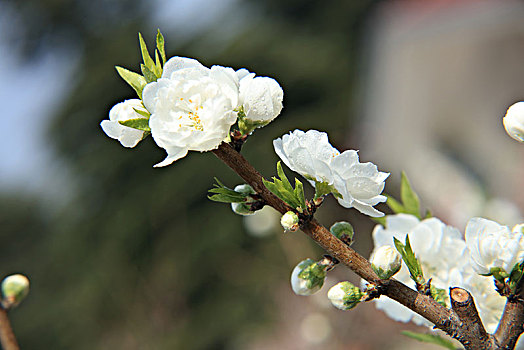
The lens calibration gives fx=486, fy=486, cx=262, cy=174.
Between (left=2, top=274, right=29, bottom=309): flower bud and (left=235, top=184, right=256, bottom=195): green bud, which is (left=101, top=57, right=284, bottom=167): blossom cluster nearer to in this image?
(left=235, top=184, right=256, bottom=195): green bud

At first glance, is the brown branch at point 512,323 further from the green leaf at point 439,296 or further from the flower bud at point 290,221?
the flower bud at point 290,221

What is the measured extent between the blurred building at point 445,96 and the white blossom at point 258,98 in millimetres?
2146

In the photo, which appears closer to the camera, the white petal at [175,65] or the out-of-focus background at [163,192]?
the white petal at [175,65]

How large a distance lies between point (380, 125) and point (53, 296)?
2.84 m

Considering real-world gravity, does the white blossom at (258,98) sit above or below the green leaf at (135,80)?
below

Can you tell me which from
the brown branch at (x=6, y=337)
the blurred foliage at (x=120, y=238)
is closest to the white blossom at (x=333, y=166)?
the brown branch at (x=6, y=337)

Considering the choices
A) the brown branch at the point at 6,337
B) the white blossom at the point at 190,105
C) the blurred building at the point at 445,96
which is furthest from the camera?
the blurred building at the point at 445,96

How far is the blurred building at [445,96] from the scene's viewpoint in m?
2.83

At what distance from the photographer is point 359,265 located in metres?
0.33

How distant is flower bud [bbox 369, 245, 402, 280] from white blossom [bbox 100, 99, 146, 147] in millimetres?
178

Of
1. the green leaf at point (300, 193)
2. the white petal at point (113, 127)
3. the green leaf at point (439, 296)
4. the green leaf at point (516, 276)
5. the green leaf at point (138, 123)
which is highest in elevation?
the green leaf at point (138, 123)

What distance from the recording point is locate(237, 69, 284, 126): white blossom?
32 centimetres

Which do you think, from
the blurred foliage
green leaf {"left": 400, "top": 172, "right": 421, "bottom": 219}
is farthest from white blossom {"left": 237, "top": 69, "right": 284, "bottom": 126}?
the blurred foliage

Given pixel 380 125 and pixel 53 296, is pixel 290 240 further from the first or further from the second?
pixel 380 125
